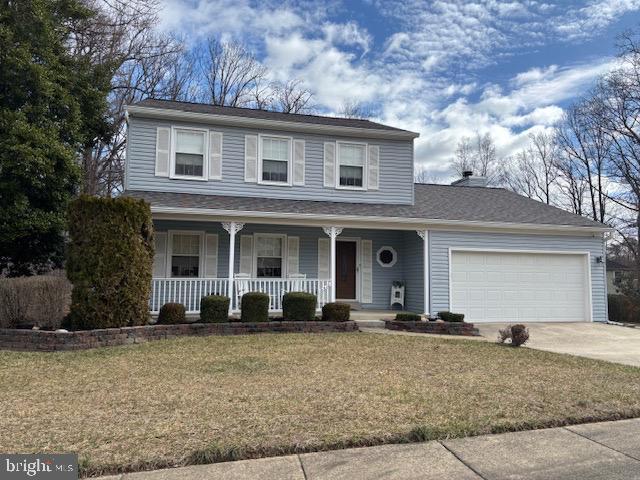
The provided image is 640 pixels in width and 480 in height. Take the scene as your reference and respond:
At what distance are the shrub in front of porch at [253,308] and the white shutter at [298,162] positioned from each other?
417 centimetres

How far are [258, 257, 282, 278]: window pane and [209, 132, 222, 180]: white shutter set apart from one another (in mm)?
2613

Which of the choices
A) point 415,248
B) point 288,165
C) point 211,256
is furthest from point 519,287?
point 211,256

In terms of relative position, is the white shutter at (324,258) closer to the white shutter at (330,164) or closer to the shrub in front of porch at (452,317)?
the white shutter at (330,164)

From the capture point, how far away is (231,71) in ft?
84.4

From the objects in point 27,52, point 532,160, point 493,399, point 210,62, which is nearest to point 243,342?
point 493,399

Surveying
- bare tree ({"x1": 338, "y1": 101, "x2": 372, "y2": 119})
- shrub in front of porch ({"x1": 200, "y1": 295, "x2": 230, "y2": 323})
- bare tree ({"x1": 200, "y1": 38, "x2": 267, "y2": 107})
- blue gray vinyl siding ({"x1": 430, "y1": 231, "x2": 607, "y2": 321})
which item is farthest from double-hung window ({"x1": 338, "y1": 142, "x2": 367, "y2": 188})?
bare tree ({"x1": 338, "y1": 101, "x2": 372, "y2": 119})

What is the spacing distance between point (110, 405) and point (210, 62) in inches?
962

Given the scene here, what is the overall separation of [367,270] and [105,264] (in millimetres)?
7352

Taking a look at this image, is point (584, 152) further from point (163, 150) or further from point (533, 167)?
point (163, 150)

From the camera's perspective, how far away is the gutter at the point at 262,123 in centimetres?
1189

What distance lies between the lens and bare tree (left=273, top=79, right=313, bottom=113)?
2631cm

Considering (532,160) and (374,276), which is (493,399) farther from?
(532,160)

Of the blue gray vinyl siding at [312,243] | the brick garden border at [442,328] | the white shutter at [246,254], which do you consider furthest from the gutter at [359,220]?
the brick garden border at [442,328]

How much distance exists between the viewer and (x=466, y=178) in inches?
718
